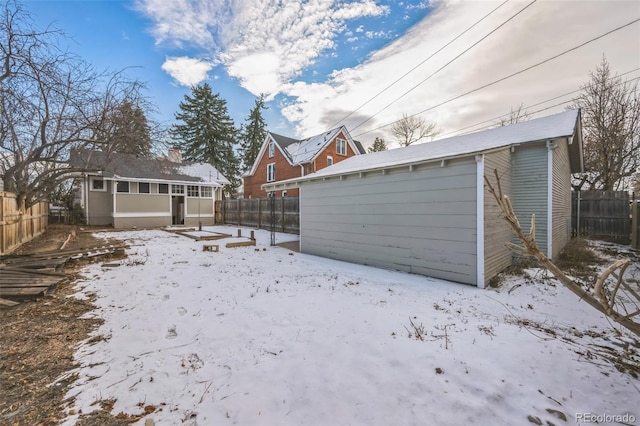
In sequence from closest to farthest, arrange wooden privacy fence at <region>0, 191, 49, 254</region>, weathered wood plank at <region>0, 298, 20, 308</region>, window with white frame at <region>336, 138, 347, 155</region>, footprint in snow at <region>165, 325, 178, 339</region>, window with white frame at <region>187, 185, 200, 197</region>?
footprint in snow at <region>165, 325, 178, 339</region>
weathered wood plank at <region>0, 298, 20, 308</region>
wooden privacy fence at <region>0, 191, 49, 254</region>
window with white frame at <region>187, 185, 200, 197</region>
window with white frame at <region>336, 138, 347, 155</region>

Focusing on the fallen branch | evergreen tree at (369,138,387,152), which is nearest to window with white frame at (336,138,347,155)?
the fallen branch

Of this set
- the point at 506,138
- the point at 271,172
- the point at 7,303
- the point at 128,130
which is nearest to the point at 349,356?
the point at 7,303

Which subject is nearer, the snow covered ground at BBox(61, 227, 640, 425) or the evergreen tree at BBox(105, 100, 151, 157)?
the snow covered ground at BBox(61, 227, 640, 425)

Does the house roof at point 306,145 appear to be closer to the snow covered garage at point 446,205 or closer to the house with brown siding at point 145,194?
the house with brown siding at point 145,194

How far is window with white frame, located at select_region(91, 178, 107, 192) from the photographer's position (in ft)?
54.9

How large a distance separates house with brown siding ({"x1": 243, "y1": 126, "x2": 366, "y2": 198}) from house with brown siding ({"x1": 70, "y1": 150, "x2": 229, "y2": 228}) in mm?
4425

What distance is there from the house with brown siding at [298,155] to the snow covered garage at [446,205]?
1120 cm

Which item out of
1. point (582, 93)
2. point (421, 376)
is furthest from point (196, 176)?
point (582, 93)

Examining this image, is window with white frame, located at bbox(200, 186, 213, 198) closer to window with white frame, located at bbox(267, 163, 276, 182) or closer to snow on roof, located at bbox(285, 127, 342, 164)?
window with white frame, located at bbox(267, 163, 276, 182)

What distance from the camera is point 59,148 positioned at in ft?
25.5

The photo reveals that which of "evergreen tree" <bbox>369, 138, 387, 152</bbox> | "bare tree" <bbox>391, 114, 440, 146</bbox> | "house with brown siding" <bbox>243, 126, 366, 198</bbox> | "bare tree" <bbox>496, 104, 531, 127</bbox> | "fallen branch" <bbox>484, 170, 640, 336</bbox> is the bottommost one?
"fallen branch" <bbox>484, 170, 640, 336</bbox>

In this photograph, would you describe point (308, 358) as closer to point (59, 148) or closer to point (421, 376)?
point (421, 376)

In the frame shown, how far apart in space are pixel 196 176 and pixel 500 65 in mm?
19636

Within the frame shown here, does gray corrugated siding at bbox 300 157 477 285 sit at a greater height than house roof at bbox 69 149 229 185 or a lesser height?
lesser
